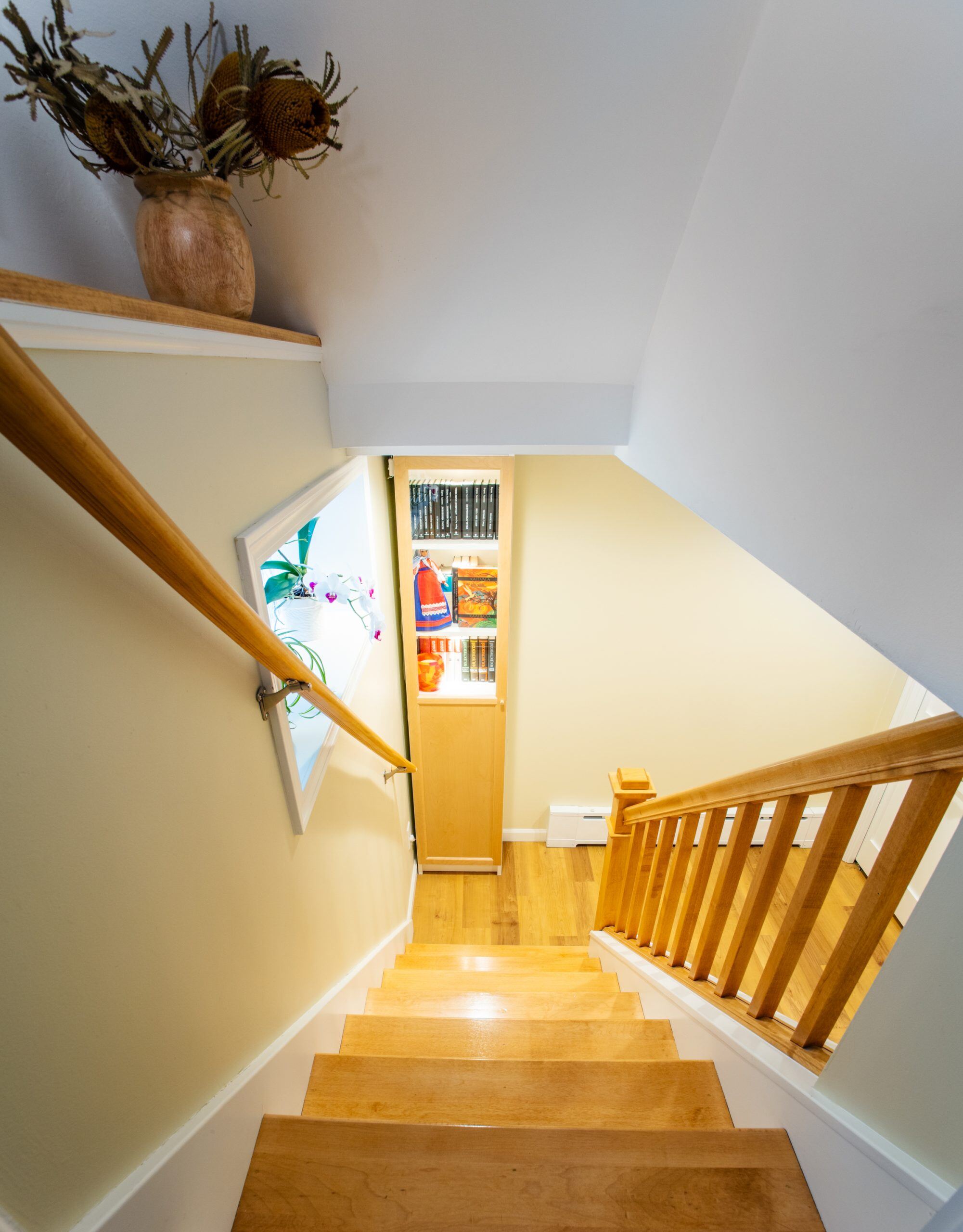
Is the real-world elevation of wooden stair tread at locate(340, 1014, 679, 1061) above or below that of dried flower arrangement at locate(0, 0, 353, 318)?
below

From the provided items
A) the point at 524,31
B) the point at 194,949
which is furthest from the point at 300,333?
the point at 194,949

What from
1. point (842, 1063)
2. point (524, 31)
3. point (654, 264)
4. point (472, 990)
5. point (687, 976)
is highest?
point (524, 31)

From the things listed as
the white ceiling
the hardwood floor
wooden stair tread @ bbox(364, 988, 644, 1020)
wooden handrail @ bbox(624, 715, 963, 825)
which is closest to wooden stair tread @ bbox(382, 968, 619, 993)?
wooden stair tread @ bbox(364, 988, 644, 1020)

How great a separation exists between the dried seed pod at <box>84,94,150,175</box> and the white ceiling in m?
0.14

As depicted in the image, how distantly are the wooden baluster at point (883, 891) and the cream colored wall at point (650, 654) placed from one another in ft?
6.56

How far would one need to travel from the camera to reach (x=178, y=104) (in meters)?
1.02

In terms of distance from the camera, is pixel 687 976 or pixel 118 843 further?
pixel 687 976

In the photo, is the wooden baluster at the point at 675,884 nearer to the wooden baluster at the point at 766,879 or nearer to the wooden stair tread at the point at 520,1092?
the wooden baluster at the point at 766,879

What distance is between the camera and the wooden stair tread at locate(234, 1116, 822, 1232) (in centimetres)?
94

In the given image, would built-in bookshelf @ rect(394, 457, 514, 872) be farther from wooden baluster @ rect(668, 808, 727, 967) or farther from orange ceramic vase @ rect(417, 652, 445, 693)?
wooden baluster @ rect(668, 808, 727, 967)

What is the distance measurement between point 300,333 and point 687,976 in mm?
2017

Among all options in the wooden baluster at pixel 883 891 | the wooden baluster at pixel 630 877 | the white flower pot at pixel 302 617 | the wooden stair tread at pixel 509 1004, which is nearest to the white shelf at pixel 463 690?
the wooden baluster at pixel 630 877

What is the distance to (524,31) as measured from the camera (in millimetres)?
976

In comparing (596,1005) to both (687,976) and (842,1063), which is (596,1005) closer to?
(687,976)
